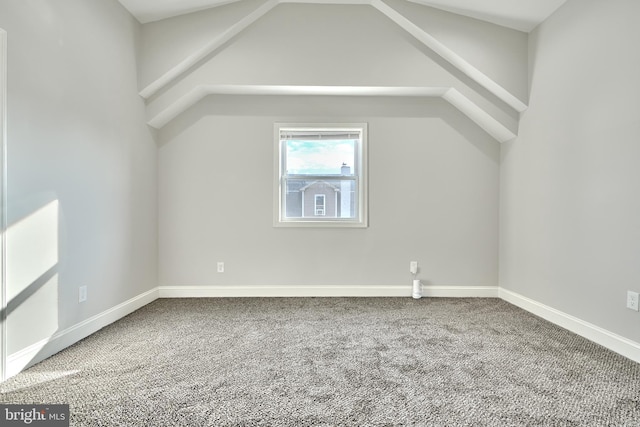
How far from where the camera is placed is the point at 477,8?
3066 mm

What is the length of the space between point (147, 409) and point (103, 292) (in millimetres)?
1592

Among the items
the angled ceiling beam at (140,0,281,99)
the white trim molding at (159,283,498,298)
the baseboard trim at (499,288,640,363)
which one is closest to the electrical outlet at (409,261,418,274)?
the white trim molding at (159,283,498,298)

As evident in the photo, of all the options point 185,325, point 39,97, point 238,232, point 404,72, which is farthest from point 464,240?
point 39,97

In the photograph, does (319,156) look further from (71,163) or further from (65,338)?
(65,338)

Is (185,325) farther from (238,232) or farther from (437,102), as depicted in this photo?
(437,102)

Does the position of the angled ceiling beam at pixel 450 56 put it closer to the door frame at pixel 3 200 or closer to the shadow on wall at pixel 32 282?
the door frame at pixel 3 200

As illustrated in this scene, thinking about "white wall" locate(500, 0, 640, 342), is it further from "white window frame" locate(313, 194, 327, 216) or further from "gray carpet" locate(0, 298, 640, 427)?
"white window frame" locate(313, 194, 327, 216)

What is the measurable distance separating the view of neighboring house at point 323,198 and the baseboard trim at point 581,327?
2.02 metres

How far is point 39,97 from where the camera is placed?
2.12 metres

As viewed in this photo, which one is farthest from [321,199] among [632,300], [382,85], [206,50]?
[632,300]

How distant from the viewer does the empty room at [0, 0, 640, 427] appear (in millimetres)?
1853

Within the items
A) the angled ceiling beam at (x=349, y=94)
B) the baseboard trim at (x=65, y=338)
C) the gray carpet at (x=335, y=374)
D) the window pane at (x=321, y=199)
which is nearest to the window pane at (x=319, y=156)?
the window pane at (x=321, y=199)

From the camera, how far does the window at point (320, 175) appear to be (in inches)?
152

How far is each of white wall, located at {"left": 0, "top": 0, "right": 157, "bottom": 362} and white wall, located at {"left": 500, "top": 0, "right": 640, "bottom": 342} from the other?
13.1 feet
